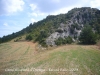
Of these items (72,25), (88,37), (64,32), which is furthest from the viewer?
(72,25)

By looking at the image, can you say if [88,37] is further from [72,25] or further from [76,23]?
[76,23]

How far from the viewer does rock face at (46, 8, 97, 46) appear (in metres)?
85.3

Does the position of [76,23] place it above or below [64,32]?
above

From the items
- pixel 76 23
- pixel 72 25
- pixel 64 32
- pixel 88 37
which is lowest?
pixel 88 37

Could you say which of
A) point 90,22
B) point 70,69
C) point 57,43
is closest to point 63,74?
point 70,69

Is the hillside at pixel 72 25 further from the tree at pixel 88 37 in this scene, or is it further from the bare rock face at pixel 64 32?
the tree at pixel 88 37

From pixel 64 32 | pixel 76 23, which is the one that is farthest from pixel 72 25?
pixel 64 32

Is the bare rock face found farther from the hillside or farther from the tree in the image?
the tree

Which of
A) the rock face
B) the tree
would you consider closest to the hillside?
the rock face

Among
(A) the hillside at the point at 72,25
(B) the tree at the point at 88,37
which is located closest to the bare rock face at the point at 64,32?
(A) the hillside at the point at 72,25

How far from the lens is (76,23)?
102m

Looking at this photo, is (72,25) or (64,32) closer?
(64,32)

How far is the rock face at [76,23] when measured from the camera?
280ft

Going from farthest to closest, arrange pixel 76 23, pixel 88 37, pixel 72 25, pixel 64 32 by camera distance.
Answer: pixel 76 23
pixel 72 25
pixel 64 32
pixel 88 37
